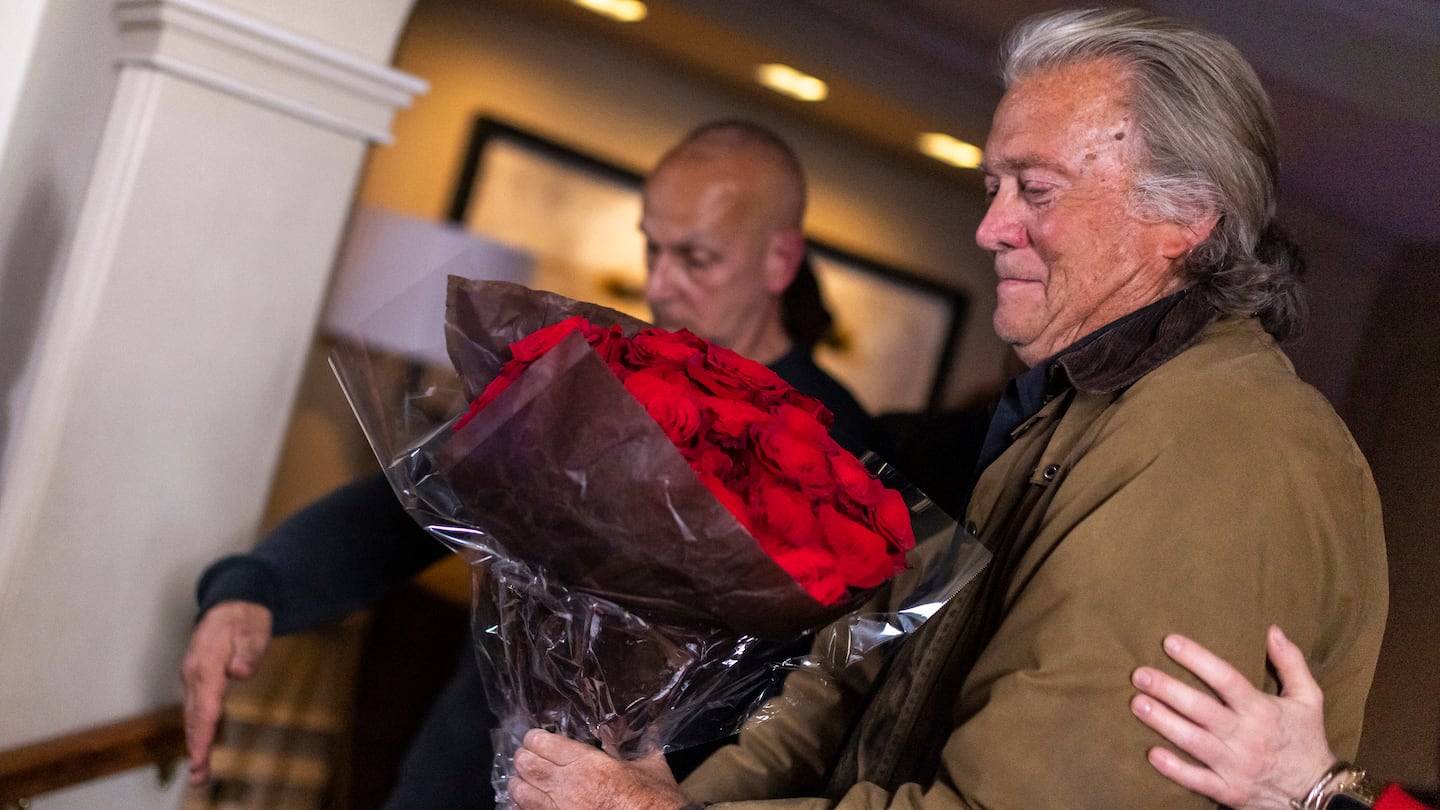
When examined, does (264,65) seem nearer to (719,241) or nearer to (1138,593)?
(719,241)

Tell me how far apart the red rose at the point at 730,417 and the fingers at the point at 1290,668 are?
498 millimetres

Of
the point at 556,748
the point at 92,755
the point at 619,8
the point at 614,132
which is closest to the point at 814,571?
the point at 556,748

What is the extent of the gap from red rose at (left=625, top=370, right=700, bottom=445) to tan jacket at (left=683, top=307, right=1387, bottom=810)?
0.36 m

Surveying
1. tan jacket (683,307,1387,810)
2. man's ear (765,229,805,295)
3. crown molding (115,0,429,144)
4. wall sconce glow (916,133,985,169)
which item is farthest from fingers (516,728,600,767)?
wall sconce glow (916,133,985,169)

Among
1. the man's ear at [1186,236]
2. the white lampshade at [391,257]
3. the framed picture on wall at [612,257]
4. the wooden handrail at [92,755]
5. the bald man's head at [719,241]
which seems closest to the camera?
the man's ear at [1186,236]

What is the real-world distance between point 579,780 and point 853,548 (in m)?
0.40

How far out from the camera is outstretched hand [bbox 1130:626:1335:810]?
1143mm

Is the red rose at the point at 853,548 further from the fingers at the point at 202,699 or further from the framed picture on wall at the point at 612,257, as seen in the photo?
the framed picture on wall at the point at 612,257

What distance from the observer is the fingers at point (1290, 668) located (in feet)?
3.91

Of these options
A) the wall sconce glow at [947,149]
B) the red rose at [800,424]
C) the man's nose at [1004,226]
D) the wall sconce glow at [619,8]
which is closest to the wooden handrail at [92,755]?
the red rose at [800,424]

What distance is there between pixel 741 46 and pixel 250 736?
8.29ft

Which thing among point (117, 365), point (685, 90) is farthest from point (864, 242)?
point (117, 365)

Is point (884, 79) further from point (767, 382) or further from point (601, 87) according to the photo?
point (767, 382)

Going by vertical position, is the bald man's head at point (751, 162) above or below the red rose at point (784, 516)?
above
